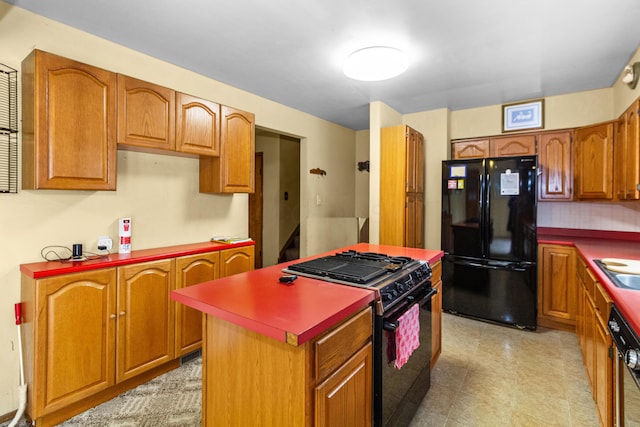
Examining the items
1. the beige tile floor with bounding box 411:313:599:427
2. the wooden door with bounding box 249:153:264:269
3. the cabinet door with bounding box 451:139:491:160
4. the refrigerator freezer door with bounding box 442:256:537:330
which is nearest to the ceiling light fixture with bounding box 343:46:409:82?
the cabinet door with bounding box 451:139:491:160

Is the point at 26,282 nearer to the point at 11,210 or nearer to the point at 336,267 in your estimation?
the point at 11,210

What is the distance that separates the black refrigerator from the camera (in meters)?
3.15

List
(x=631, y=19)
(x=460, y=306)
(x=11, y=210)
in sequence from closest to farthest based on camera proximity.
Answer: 1. (x=11, y=210)
2. (x=631, y=19)
3. (x=460, y=306)

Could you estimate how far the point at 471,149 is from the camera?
12.9ft

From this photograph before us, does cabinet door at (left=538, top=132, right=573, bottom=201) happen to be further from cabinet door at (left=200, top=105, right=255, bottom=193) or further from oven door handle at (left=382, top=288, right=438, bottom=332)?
cabinet door at (left=200, top=105, right=255, bottom=193)

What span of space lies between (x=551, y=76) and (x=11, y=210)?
4.32 meters

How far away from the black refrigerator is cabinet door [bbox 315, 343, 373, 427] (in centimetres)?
244

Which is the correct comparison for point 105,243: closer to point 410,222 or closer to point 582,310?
point 410,222

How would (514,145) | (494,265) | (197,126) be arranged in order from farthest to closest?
(514,145) < (494,265) < (197,126)

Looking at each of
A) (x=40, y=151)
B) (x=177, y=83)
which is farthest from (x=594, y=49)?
(x=40, y=151)

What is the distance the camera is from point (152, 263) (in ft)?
7.32

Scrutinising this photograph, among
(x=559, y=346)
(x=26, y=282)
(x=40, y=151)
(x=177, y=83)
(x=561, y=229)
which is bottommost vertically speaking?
(x=559, y=346)

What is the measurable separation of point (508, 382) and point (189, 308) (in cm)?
240

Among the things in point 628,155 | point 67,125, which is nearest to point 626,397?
point 628,155
